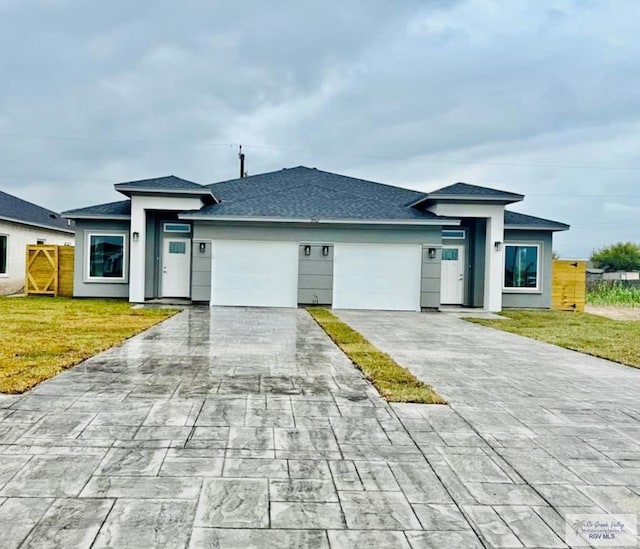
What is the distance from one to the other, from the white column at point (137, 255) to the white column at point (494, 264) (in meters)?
10.0

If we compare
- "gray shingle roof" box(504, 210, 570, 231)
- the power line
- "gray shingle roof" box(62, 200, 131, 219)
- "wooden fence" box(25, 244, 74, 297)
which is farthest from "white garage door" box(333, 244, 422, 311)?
the power line

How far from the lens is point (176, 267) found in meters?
15.0

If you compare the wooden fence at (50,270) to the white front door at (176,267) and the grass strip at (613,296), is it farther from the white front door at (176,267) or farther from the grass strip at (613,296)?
the grass strip at (613,296)

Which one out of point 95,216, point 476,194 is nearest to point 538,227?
point 476,194

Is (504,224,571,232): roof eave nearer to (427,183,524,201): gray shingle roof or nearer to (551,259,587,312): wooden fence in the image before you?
(427,183,524,201): gray shingle roof

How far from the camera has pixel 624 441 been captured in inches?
142

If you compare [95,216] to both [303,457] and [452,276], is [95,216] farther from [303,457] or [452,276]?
[303,457]

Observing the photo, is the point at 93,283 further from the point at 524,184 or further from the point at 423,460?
the point at 524,184

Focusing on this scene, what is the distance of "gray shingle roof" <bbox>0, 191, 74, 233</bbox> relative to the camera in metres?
18.0

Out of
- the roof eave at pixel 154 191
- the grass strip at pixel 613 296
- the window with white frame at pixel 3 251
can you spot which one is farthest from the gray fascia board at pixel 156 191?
the grass strip at pixel 613 296

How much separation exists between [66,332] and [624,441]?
26.1ft

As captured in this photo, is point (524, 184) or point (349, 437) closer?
point (349, 437)

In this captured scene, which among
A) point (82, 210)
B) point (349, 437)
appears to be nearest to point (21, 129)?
point (82, 210)

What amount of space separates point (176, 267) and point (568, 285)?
12.6 meters
